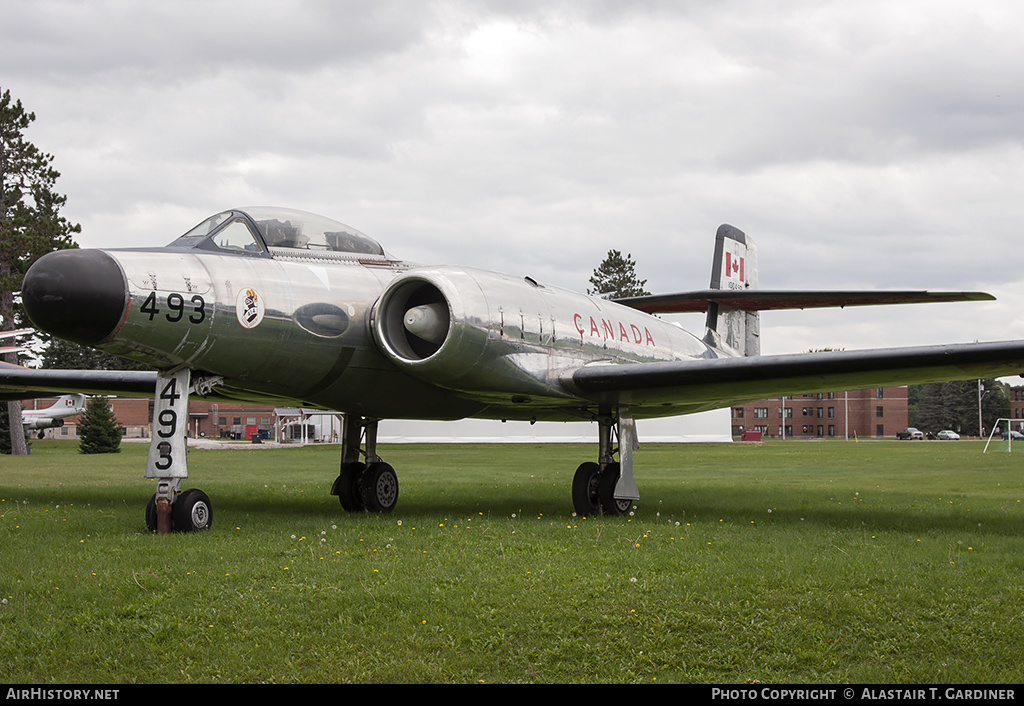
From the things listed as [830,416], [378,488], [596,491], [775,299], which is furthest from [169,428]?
[830,416]

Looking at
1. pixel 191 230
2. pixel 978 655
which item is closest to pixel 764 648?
pixel 978 655

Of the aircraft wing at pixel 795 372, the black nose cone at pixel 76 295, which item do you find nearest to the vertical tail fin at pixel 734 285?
the aircraft wing at pixel 795 372

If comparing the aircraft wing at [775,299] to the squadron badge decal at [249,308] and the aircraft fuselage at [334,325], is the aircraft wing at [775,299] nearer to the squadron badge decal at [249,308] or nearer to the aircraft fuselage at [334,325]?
the aircraft fuselage at [334,325]

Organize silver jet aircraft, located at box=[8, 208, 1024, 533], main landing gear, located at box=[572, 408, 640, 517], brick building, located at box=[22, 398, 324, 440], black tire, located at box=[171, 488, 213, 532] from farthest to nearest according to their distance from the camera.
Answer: brick building, located at box=[22, 398, 324, 440] < main landing gear, located at box=[572, 408, 640, 517] < black tire, located at box=[171, 488, 213, 532] < silver jet aircraft, located at box=[8, 208, 1024, 533]

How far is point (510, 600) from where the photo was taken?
627cm

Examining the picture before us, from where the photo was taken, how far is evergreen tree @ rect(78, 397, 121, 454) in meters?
43.6

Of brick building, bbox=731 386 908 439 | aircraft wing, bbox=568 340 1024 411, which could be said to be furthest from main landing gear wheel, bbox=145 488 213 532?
brick building, bbox=731 386 908 439

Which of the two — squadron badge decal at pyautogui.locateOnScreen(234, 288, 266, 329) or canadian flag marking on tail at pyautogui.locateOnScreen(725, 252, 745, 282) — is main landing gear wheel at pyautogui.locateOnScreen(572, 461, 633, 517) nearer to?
squadron badge decal at pyautogui.locateOnScreen(234, 288, 266, 329)

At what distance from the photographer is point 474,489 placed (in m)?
16.2

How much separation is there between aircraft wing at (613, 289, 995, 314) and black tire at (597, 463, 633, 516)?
13.3 ft

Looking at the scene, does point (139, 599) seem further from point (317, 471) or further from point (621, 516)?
point (317, 471)

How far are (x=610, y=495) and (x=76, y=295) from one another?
7.08m

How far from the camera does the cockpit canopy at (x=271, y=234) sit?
32.1 ft

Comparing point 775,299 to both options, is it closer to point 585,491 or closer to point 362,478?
point 585,491
